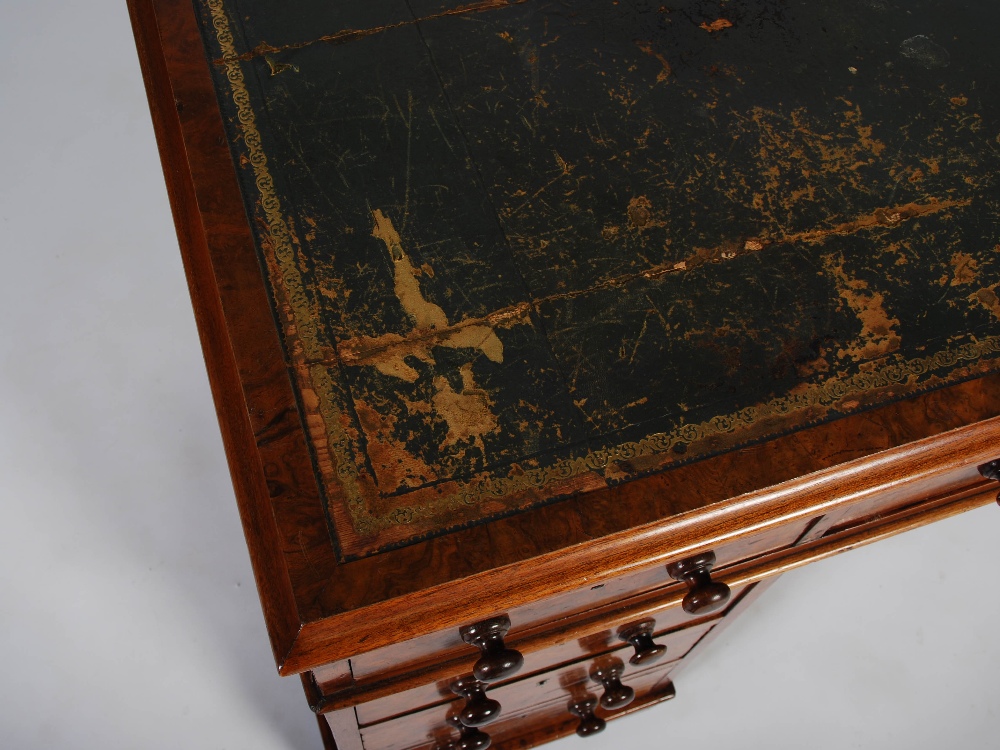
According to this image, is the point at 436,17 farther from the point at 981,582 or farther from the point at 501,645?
the point at 981,582

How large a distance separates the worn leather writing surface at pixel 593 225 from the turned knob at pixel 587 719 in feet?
3.16

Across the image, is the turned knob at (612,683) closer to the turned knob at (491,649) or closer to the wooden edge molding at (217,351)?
the turned knob at (491,649)

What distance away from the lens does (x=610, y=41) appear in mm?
1696

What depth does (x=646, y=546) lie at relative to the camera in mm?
1264

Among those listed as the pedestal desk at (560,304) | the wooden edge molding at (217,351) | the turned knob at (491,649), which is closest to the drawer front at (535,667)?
the pedestal desk at (560,304)

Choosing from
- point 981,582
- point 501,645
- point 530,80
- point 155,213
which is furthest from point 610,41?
point 981,582

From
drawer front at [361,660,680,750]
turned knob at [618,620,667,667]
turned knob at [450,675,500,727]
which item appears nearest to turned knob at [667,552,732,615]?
turned knob at [618,620,667,667]

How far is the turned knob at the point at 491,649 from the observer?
131 cm

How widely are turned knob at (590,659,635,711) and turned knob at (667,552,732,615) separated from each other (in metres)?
0.52

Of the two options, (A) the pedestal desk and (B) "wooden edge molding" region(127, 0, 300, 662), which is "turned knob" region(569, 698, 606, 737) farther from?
(B) "wooden edge molding" region(127, 0, 300, 662)

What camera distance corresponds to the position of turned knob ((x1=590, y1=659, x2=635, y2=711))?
1858 mm

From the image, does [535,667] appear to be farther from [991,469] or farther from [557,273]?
[991,469]

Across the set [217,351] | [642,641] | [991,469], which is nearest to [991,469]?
[991,469]

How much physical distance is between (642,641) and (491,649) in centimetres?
Answer: 41
